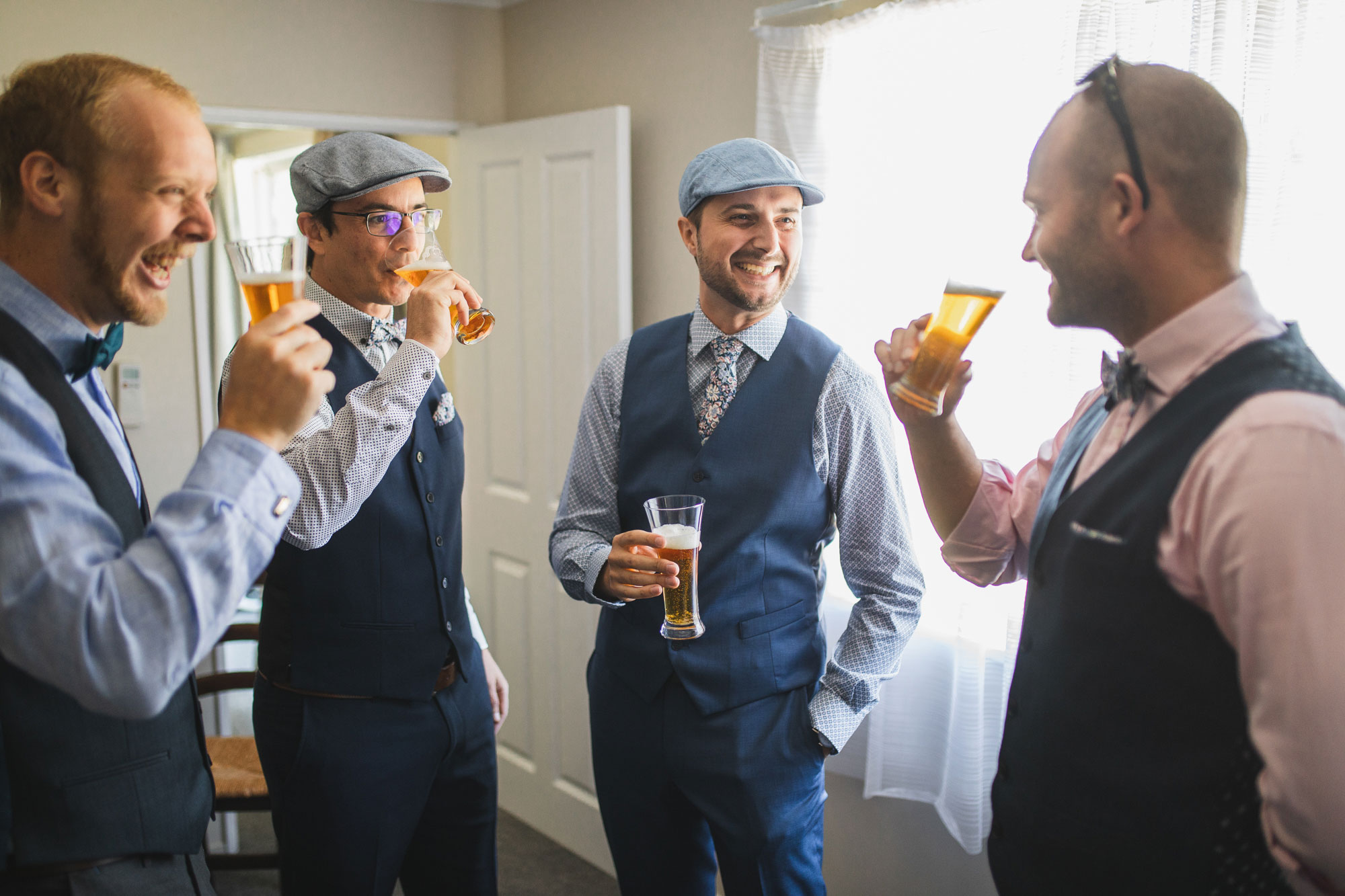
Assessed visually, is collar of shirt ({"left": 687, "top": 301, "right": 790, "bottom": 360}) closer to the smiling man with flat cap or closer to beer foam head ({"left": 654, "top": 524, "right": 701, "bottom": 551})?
the smiling man with flat cap

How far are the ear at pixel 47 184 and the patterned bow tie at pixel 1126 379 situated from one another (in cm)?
130

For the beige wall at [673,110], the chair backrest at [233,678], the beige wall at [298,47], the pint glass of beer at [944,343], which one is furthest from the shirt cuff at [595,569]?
the beige wall at [298,47]

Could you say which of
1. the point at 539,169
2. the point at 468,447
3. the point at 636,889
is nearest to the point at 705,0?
the point at 539,169

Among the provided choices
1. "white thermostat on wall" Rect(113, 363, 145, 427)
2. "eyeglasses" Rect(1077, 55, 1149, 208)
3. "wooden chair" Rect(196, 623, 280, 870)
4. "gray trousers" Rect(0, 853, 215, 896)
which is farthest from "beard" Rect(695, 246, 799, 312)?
"white thermostat on wall" Rect(113, 363, 145, 427)

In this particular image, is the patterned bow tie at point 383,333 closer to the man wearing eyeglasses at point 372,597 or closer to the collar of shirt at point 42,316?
the man wearing eyeglasses at point 372,597

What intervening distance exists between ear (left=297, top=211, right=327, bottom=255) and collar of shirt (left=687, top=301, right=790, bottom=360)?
0.75m

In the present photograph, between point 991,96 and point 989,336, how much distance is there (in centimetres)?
53

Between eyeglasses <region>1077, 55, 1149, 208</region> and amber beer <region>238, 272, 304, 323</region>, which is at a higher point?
eyeglasses <region>1077, 55, 1149, 208</region>

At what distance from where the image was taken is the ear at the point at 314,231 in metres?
1.86

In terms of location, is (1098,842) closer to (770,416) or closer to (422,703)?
(770,416)

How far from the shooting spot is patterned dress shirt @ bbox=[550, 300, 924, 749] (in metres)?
1.84

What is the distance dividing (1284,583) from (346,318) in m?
1.56

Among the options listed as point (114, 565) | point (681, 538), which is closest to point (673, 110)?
point (681, 538)

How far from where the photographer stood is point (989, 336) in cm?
216
